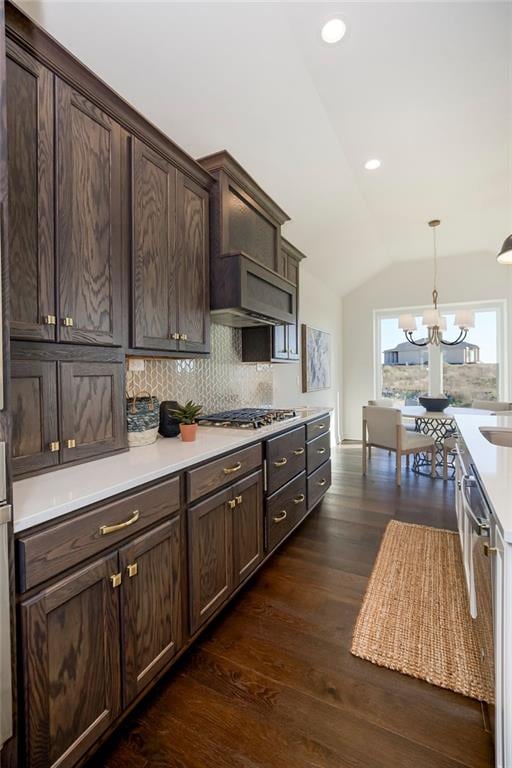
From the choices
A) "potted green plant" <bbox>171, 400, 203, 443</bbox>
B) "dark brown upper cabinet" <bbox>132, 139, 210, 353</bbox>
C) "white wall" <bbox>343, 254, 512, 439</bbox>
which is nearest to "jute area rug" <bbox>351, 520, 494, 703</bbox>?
"potted green plant" <bbox>171, 400, 203, 443</bbox>

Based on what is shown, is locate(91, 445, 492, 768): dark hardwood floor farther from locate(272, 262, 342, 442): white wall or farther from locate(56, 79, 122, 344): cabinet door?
locate(272, 262, 342, 442): white wall

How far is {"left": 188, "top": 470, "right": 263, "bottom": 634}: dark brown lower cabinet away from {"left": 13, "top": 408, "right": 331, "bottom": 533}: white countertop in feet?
0.78

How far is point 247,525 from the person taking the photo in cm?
199

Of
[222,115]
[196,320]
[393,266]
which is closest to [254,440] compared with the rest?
[196,320]

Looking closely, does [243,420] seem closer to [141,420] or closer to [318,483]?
[141,420]

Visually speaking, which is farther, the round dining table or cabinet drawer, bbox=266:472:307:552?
the round dining table

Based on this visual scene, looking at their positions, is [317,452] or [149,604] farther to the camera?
[317,452]

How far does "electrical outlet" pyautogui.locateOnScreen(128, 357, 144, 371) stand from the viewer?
201 cm

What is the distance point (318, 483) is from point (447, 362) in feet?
13.5

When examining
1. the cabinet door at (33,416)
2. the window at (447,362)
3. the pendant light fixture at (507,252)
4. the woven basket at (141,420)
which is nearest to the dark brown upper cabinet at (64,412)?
the cabinet door at (33,416)

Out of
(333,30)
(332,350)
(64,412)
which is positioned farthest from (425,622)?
(332,350)

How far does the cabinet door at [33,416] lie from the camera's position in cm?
124

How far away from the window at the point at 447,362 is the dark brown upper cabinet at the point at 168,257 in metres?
4.81

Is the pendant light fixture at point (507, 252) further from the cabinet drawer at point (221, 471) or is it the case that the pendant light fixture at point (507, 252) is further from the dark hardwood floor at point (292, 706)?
the dark hardwood floor at point (292, 706)
